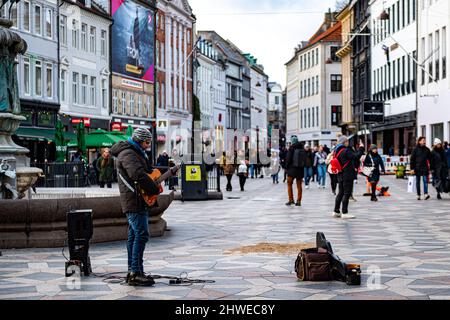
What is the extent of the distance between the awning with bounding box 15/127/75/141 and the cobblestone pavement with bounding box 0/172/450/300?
80.6 feet

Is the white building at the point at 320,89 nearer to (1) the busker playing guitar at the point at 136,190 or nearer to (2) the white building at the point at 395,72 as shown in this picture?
(2) the white building at the point at 395,72

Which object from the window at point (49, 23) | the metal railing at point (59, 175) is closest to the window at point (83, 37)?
the window at point (49, 23)

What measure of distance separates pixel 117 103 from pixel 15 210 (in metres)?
53.0

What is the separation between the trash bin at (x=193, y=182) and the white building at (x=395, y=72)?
79.8ft

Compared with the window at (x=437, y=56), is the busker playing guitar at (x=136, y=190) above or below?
below

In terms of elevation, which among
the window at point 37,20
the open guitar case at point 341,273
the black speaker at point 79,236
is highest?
the window at point 37,20

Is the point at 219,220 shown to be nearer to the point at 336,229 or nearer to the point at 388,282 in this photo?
the point at 336,229

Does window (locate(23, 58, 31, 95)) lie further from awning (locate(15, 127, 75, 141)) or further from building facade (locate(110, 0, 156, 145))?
building facade (locate(110, 0, 156, 145))

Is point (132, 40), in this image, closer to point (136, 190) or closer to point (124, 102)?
point (124, 102)

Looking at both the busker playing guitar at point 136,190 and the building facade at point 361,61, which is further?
the building facade at point 361,61

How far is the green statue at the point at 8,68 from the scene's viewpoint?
16641mm

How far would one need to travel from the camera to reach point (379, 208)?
25094 millimetres

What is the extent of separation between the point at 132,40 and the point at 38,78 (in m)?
19.2
